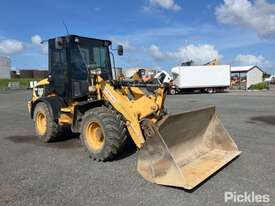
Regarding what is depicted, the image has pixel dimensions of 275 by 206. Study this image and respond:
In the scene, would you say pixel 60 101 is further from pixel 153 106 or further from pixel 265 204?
pixel 265 204

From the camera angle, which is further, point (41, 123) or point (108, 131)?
point (41, 123)

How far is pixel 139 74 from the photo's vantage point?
7641 mm

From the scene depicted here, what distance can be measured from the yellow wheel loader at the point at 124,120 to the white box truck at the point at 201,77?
26780 mm

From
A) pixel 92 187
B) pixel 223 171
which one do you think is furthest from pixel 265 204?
pixel 92 187

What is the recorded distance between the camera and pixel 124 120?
6.25 meters

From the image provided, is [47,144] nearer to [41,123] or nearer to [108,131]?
[41,123]

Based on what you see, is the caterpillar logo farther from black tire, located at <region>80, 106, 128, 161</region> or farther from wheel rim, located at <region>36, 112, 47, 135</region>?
black tire, located at <region>80, 106, 128, 161</region>

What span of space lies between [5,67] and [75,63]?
234 feet

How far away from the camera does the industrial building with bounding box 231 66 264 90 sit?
47.9 m

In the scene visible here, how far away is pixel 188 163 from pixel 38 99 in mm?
4531
